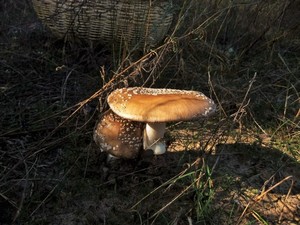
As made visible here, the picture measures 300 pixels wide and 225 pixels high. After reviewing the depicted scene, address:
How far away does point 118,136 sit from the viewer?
6.56ft

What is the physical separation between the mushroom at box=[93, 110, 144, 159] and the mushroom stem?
0.04 metres

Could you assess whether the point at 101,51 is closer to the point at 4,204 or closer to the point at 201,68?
the point at 201,68

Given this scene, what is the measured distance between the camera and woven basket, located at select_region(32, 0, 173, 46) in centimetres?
306

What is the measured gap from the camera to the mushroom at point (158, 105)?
175 centimetres

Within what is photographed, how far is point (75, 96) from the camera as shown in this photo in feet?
8.53

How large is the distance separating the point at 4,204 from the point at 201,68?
1996 mm

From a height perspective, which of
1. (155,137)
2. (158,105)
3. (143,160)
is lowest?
(143,160)

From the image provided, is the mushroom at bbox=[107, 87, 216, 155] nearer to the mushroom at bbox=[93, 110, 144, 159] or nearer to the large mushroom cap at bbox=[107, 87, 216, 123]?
the large mushroom cap at bbox=[107, 87, 216, 123]

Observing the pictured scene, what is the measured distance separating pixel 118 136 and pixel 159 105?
0.35 metres

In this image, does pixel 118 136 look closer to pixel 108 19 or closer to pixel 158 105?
pixel 158 105

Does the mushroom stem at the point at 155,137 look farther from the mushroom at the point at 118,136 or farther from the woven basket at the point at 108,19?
the woven basket at the point at 108,19

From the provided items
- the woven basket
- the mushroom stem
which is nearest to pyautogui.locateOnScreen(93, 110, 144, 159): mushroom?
the mushroom stem

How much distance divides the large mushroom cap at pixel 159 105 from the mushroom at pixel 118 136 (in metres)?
0.14

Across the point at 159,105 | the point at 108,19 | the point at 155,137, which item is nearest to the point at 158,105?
the point at 159,105
